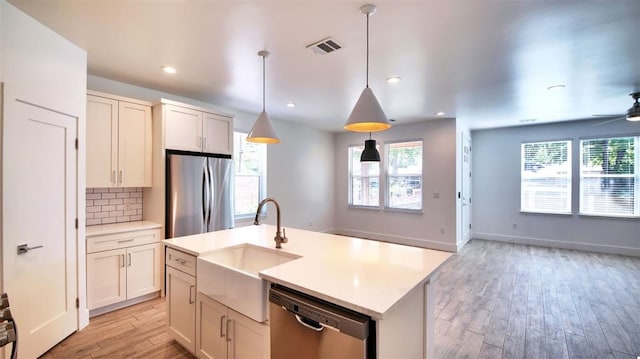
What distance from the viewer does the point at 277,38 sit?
2.36 metres

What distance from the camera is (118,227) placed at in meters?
3.16

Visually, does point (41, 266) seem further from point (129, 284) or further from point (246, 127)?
point (246, 127)

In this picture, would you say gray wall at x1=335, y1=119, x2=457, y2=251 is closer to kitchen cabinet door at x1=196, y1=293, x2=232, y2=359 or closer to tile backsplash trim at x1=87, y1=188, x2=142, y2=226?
tile backsplash trim at x1=87, y1=188, x2=142, y2=226

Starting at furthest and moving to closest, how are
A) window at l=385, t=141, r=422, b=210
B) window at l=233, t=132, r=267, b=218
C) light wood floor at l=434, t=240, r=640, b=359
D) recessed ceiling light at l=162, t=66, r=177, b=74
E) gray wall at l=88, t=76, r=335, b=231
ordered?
window at l=385, t=141, r=422, b=210
gray wall at l=88, t=76, r=335, b=231
window at l=233, t=132, r=267, b=218
recessed ceiling light at l=162, t=66, r=177, b=74
light wood floor at l=434, t=240, r=640, b=359

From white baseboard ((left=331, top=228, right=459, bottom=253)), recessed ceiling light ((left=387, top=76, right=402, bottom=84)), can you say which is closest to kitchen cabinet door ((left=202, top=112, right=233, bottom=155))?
recessed ceiling light ((left=387, top=76, right=402, bottom=84))

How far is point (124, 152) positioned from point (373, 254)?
303 centimetres

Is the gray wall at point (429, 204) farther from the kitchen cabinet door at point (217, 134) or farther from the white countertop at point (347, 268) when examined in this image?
the white countertop at point (347, 268)

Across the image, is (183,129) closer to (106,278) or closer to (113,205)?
(113,205)

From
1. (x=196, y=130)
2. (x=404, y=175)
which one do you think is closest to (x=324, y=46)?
(x=196, y=130)

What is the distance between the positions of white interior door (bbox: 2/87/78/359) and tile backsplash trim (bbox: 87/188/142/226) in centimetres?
80

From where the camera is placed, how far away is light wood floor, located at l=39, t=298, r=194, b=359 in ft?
7.59

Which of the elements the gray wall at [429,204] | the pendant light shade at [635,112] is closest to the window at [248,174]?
the gray wall at [429,204]

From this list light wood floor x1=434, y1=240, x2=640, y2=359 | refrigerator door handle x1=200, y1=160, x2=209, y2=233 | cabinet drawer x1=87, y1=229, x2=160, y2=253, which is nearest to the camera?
light wood floor x1=434, y1=240, x2=640, y2=359

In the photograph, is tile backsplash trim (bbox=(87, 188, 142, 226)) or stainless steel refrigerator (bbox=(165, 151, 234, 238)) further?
stainless steel refrigerator (bbox=(165, 151, 234, 238))
